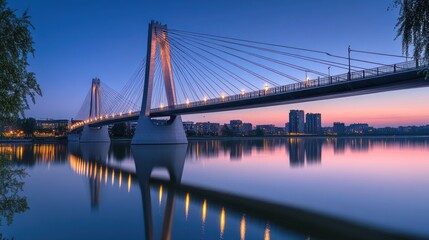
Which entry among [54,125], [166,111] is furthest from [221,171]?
[54,125]

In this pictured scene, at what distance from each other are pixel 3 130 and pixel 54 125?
18938cm

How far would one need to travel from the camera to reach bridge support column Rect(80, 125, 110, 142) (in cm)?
9000

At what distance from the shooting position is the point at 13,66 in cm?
629

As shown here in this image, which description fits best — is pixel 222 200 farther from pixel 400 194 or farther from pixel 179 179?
pixel 400 194

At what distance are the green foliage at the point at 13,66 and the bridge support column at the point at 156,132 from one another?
47.8 metres

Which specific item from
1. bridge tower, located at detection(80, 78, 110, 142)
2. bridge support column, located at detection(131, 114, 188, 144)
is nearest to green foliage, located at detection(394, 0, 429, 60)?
bridge support column, located at detection(131, 114, 188, 144)

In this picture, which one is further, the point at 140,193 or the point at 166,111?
the point at 166,111

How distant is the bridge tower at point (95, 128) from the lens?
90375 mm

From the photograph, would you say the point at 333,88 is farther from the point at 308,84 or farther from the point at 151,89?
the point at 151,89

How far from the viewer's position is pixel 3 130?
7.76 meters

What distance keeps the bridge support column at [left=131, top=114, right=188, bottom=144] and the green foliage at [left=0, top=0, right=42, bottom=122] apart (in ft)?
157

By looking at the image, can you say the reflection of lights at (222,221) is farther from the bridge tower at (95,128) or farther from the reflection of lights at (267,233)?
the bridge tower at (95,128)

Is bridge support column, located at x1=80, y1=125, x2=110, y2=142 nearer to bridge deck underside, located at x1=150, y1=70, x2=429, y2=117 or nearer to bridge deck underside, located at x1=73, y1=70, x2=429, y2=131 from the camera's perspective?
bridge deck underside, located at x1=73, y1=70, x2=429, y2=131

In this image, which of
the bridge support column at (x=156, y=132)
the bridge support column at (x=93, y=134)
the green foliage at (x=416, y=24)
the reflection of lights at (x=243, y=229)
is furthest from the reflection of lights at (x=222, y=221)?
the bridge support column at (x=93, y=134)
